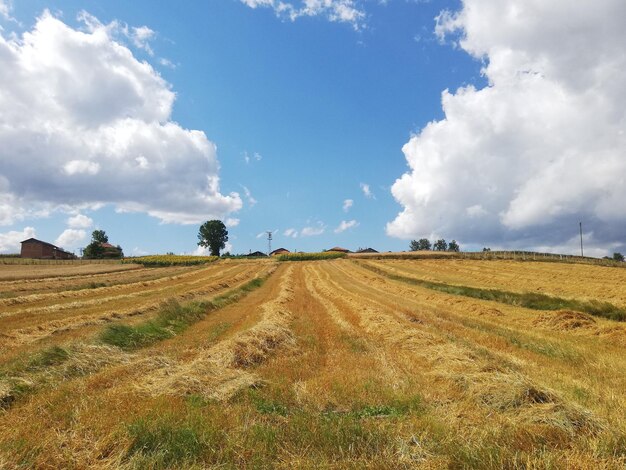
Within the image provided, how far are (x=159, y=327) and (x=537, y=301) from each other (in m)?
23.8

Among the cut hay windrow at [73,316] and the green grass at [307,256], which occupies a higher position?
the green grass at [307,256]

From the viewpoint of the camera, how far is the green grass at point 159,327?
1359 centimetres

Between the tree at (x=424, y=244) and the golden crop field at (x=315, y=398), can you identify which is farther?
the tree at (x=424, y=244)

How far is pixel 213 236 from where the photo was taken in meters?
142

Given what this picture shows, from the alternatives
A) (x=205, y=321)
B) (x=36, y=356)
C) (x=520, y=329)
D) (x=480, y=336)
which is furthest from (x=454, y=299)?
(x=36, y=356)

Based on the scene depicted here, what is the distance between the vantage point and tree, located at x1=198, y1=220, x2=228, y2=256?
142 m

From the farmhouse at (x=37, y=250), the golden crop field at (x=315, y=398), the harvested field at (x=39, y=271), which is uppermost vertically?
the farmhouse at (x=37, y=250)

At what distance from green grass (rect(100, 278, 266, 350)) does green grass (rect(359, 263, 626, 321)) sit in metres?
20.0

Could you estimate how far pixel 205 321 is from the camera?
2016cm

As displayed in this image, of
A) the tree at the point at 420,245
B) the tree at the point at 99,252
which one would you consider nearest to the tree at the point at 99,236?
the tree at the point at 99,252

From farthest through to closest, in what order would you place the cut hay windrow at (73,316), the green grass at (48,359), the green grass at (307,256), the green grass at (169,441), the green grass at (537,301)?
the green grass at (307,256)
the green grass at (537,301)
the cut hay windrow at (73,316)
the green grass at (48,359)
the green grass at (169,441)

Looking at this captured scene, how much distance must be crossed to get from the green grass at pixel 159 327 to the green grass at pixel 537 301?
65.6ft

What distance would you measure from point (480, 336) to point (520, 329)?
3.62 meters

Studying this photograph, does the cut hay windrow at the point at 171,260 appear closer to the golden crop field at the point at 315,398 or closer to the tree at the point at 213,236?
the tree at the point at 213,236
